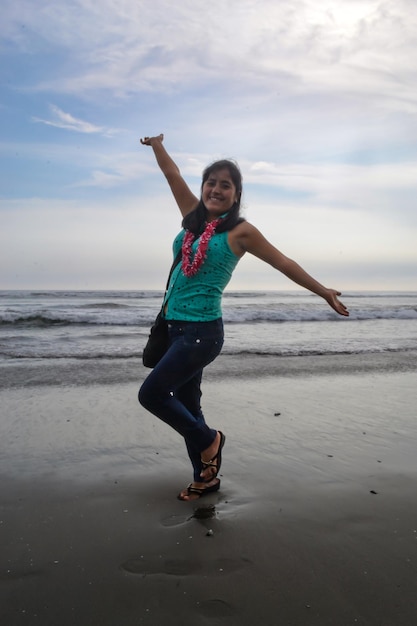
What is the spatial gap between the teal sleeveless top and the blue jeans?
55mm

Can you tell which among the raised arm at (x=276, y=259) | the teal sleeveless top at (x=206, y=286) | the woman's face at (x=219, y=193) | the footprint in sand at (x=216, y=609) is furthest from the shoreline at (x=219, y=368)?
the footprint in sand at (x=216, y=609)

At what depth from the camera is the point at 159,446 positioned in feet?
13.6

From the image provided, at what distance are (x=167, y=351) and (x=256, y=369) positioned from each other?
4756 millimetres

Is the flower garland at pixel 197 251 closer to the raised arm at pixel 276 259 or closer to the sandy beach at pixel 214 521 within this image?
the raised arm at pixel 276 259

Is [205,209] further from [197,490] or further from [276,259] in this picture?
[197,490]

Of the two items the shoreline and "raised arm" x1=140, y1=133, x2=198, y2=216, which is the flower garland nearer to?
"raised arm" x1=140, y1=133, x2=198, y2=216

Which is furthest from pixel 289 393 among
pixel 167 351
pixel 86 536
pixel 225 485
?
pixel 86 536

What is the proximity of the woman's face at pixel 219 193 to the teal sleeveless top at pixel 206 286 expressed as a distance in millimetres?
208

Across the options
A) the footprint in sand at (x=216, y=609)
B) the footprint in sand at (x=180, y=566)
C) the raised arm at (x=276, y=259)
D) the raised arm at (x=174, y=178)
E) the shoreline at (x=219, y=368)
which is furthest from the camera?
the shoreline at (x=219, y=368)

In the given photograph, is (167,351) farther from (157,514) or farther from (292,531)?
(292,531)

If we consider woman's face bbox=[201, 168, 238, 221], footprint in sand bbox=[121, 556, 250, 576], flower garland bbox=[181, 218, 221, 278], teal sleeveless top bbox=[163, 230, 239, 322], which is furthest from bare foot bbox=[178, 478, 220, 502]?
woman's face bbox=[201, 168, 238, 221]

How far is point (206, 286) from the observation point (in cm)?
312

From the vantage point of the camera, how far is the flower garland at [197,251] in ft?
10.1

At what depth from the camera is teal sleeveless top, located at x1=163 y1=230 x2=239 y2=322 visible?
3078 mm
